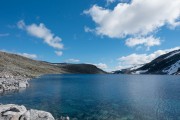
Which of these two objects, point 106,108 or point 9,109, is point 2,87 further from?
point 9,109

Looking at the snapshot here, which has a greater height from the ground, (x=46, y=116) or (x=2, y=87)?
(x=2, y=87)

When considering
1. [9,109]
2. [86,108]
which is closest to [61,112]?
[86,108]

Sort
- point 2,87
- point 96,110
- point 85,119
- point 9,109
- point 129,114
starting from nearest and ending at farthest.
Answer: point 9,109, point 85,119, point 129,114, point 96,110, point 2,87

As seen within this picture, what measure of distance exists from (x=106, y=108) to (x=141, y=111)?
304 inches

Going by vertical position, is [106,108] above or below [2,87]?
below

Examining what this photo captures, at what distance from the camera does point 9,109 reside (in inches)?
1316

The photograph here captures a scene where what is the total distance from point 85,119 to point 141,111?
42.5 ft

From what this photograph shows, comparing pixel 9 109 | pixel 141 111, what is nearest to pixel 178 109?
pixel 141 111

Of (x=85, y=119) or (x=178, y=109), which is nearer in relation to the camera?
(x=85, y=119)

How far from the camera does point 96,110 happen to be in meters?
48.9

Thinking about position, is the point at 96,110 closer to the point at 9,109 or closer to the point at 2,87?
the point at 9,109

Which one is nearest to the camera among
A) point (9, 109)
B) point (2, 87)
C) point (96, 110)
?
point (9, 109)

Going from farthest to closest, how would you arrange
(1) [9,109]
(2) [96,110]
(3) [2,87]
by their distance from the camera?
(3) [2,87], (2) [96,110], (1) [9,109]

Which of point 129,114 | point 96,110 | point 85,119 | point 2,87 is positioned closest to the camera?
point 85,119
